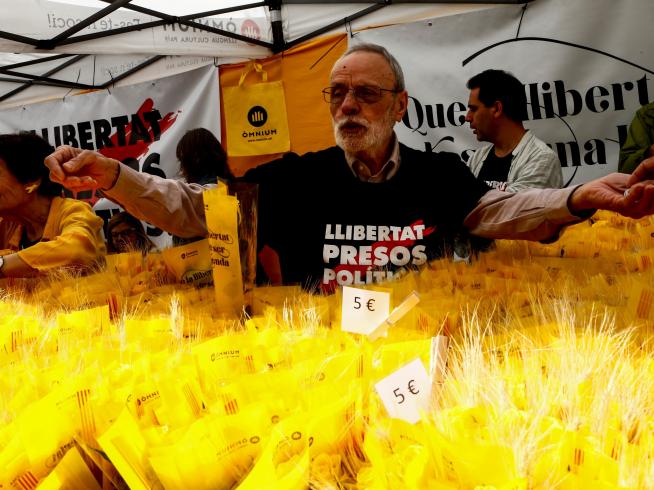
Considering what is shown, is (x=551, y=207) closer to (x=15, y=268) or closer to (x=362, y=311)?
(x=362, y=311)

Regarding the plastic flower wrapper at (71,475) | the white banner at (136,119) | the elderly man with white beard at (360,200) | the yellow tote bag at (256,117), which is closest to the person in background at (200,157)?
the yellow tote bag at (256,117)

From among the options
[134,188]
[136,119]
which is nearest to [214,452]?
[134,188]

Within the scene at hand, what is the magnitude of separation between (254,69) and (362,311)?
4.04 metres

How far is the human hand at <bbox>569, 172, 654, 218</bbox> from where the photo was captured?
3.71 feet

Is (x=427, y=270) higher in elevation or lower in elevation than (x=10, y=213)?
lower

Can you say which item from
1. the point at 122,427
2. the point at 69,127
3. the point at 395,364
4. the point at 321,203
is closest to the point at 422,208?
the point at 321,203

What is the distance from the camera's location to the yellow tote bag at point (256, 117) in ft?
15.0

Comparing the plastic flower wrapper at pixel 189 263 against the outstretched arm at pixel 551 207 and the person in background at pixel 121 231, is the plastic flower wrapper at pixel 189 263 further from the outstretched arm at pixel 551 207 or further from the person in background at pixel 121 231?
the person in background at pixel 121 231

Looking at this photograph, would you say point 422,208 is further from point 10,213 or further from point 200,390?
point 10,213

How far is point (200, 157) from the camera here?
11.5ft

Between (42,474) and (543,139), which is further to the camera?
(543,139)

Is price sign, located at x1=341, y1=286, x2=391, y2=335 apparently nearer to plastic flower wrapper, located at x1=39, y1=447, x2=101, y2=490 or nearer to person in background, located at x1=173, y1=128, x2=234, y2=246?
plastic flower wrapper, located at x1=39, y1=447, x2=101, y2=490

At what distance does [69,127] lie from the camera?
5.46 metres

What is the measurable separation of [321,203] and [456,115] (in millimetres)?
2433
